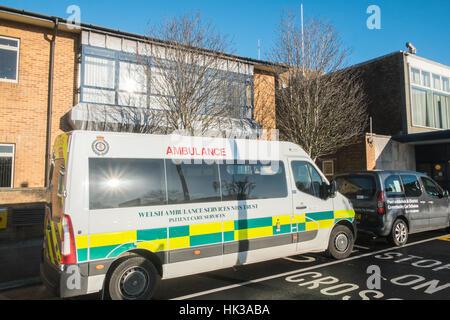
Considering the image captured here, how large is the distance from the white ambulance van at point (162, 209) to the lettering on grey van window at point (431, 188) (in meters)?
Answer: 4.53

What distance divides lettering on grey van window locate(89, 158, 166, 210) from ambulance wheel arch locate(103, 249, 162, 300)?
0.74m

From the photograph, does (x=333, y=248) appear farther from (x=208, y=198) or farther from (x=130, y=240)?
(x=130, y=240)

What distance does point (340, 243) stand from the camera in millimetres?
6934

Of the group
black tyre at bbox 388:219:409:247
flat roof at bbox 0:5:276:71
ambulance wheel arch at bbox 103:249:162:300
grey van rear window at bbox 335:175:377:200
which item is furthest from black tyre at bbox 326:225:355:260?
flat roof at bbox 0:5:276:71

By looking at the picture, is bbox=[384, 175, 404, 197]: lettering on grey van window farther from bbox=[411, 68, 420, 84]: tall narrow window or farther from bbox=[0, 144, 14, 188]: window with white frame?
bbox=[411, 68, 420, 84]: tall narrow window

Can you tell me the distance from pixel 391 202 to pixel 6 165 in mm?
11495

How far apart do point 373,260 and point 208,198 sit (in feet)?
12.9

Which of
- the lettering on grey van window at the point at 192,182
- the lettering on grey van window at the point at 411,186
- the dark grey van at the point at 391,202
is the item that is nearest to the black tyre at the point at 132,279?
the lettering on grey van window at the point at 192,182

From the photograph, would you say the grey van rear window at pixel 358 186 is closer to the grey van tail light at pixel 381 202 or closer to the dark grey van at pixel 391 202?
the dark grey van at pixel 391 202

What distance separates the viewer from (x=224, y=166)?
5539 millimetres

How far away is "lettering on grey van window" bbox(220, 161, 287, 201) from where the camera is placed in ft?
18.1

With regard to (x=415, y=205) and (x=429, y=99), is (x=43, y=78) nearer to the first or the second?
(x=415, y=205)

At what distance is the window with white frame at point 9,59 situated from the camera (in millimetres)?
10945

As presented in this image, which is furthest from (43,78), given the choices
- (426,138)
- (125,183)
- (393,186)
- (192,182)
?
(426,138)
